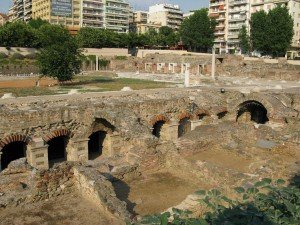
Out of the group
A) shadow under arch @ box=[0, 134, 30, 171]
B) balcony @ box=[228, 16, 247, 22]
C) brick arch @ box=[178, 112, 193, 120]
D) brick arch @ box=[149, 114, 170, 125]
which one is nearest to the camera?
shadow under arch @ box=[0, 134, 30, 171]

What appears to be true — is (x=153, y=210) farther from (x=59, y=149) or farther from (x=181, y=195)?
(x=59, y=149)

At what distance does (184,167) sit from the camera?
45.1 feet

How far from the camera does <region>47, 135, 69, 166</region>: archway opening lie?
701 inches

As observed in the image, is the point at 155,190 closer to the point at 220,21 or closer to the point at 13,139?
the point at 13,139

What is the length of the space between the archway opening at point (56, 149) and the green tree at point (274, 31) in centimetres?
5011

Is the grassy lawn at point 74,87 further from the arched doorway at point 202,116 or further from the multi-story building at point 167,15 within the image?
the multi-story building at point 167,15

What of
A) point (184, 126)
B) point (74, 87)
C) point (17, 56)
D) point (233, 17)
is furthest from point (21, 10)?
point (184, 126)

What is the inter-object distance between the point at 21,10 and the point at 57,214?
111 metres

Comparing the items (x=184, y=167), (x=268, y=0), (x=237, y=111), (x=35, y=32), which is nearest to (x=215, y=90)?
(x=237, y=111)

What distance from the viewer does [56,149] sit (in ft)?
60.0

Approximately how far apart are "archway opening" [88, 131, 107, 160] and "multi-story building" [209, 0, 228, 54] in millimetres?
69061

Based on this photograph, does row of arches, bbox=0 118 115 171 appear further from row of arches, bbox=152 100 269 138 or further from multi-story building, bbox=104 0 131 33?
multi-story building, bbox=104 0 131 33

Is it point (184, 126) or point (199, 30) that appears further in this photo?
point (199, 30)

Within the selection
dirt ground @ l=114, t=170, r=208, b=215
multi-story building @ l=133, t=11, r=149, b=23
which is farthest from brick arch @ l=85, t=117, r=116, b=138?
multi-story building @ l=133, t=11, r=149, b=23
